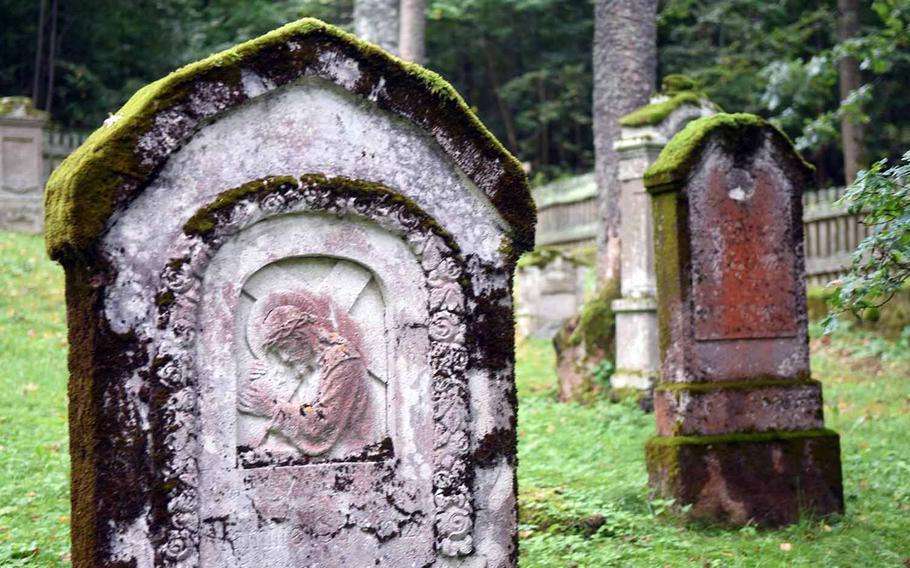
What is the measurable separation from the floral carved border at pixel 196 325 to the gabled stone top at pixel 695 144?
10.1 feet

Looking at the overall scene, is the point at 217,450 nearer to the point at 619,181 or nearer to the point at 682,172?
the point at 682,172

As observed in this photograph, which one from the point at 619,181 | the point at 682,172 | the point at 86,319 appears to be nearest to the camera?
the point at 86,319

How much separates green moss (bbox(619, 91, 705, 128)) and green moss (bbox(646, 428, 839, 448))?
14.0 ft

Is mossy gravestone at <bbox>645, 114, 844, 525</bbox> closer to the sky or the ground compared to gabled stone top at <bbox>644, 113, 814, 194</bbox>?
closer to the ground

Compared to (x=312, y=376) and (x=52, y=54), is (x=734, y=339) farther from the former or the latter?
(x=52, y=54)

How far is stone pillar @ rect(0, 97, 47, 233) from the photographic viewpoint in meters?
18.3

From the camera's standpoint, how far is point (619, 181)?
38.1 feet

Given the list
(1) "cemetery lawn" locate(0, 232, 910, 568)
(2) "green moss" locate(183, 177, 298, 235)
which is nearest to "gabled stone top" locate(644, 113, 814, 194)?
(1) "cemetery lawn" locate(0, 232, 910, 568)

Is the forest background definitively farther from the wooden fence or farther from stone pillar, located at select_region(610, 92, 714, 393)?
stone pillar, located at select_region(610, 92, 714, 393)

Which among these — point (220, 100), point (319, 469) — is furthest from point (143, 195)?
point (319, 469)

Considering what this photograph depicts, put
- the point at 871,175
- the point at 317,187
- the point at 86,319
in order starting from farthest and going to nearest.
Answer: the point at 871,175, the point at 317,187, the point at 86,319

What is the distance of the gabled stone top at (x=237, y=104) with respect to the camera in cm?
370

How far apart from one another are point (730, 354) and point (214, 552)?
418 cm

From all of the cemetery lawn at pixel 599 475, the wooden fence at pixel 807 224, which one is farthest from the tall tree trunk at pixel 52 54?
the cemetery lawn at pixel 599 475
